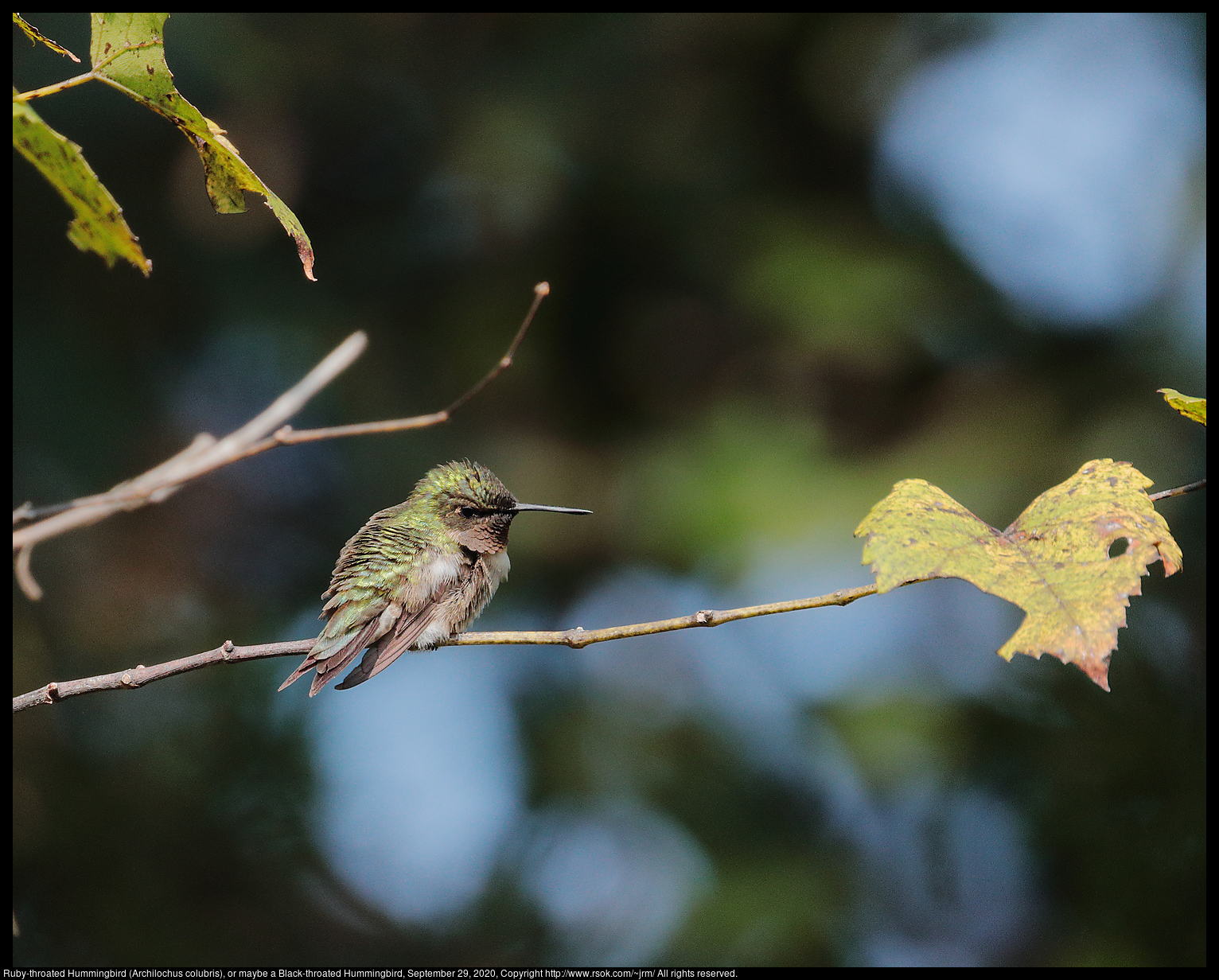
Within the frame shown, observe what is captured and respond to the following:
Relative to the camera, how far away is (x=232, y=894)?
5.89 metres

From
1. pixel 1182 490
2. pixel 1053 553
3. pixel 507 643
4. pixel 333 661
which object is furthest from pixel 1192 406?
pixel 333 661

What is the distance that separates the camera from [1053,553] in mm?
1292

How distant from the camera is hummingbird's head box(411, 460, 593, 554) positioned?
268 centimetres

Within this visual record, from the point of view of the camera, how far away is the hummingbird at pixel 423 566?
239 cm

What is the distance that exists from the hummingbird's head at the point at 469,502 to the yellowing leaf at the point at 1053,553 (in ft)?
4.73

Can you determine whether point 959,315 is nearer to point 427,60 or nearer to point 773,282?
point 773,282

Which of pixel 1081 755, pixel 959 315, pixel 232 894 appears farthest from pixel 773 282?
pixel 232 894

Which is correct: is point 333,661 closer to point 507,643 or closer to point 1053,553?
point 507,643

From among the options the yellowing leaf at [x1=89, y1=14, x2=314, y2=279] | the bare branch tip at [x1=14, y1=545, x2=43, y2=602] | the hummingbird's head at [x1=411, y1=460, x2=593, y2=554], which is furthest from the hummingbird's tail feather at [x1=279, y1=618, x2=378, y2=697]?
the yellowing leaf at [x1=89, y1=14, x2=314, y2=279]


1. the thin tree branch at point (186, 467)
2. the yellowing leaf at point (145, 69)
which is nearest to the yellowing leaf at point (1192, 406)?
the thin tree branch at point (186, 467)

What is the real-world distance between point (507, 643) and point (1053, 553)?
0.77m

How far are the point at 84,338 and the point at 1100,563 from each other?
6.38 m

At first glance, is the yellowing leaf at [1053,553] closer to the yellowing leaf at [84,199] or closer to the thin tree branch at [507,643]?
the thin tree branch at [507,643]

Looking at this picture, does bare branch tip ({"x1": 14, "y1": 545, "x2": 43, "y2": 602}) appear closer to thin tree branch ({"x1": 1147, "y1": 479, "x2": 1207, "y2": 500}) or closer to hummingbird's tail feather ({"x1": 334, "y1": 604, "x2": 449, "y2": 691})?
hummingbird's tail feather ({"x1": 334, "y1": 604, "x2": 449, "y2": 691})
